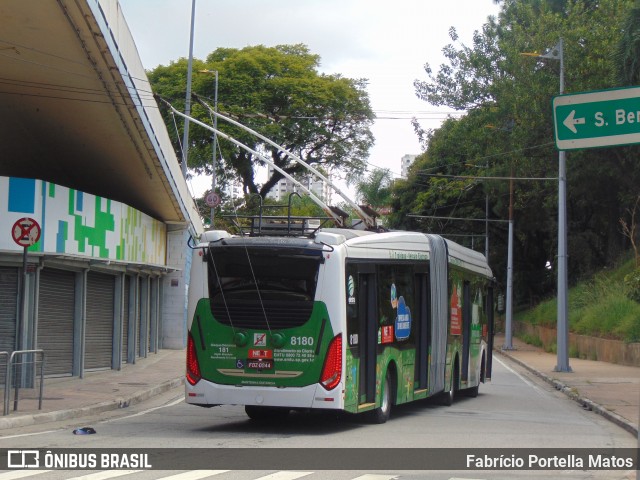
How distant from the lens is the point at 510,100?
4125 centimetres

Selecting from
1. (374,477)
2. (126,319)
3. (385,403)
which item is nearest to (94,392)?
(385,403)

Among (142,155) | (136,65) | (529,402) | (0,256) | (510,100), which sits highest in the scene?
(510,100)

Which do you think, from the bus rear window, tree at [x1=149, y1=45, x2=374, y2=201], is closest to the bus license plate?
the bus rear window

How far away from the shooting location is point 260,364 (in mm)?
13539

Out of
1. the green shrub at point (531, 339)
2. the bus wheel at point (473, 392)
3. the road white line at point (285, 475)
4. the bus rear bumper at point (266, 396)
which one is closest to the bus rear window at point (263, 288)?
the bus rear bumper at point (266, 396)

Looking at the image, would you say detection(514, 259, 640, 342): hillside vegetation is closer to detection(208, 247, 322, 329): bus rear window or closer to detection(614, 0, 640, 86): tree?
detection(614, 0, 640, 86): tree

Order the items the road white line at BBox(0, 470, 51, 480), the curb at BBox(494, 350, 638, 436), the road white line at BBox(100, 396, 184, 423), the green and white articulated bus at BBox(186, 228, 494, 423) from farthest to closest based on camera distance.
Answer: the curb at BBox(494, 350, 638, 436)
the road white line at BBox(100, 396, 184, 423)
the green and white articulated bus at BBox(186, 228, 494, 423)
the road white line at BBox(0, 470, 51, 480)

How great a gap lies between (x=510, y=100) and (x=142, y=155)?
68.1ft

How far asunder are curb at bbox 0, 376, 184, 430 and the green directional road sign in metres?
9.77

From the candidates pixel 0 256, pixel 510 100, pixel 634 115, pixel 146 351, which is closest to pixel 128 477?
pixel 634 115

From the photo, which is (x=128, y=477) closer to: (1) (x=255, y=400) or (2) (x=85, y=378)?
(1) (x=255, y=400)

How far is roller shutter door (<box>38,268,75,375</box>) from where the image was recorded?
21578 millimetres

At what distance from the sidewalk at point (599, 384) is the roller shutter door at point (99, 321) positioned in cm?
1213

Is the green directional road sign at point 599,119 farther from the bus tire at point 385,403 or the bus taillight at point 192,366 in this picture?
the bus tire at point 385,403
